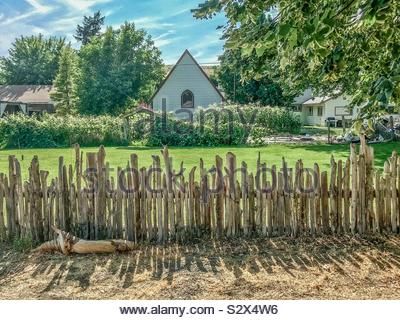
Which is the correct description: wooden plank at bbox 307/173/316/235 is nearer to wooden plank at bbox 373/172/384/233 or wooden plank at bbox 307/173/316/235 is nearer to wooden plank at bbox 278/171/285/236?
wooden plank at bbox 278/171/285/236

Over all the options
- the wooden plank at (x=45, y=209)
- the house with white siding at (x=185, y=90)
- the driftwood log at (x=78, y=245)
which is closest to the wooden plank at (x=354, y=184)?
the driftwood log at (x=78, y=245)

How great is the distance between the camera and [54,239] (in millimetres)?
3084

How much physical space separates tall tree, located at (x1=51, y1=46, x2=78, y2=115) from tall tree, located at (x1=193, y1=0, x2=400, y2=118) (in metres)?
2.25

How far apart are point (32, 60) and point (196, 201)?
9.84ft

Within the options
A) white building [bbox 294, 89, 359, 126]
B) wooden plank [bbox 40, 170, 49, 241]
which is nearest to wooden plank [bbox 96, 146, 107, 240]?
wooden plank [bbox 40, 170, 49, 241]

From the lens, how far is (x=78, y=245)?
3.01 m

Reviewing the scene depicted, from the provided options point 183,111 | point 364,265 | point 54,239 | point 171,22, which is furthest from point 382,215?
point 183,111

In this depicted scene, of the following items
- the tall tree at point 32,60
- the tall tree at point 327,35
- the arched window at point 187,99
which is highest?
the arched window at point 187,99

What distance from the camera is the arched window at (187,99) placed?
1220 centimetres

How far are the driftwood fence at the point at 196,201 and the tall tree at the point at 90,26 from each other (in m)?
1.01

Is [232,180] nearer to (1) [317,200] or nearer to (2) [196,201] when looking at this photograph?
(2) [196,201]

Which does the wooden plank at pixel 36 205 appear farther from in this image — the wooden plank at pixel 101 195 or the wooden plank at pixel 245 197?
the wooden plank at pixel 245 197

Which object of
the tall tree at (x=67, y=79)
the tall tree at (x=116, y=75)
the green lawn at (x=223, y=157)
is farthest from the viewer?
the tall tree at (x=116, y=75)

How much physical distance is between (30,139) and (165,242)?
958 cm
